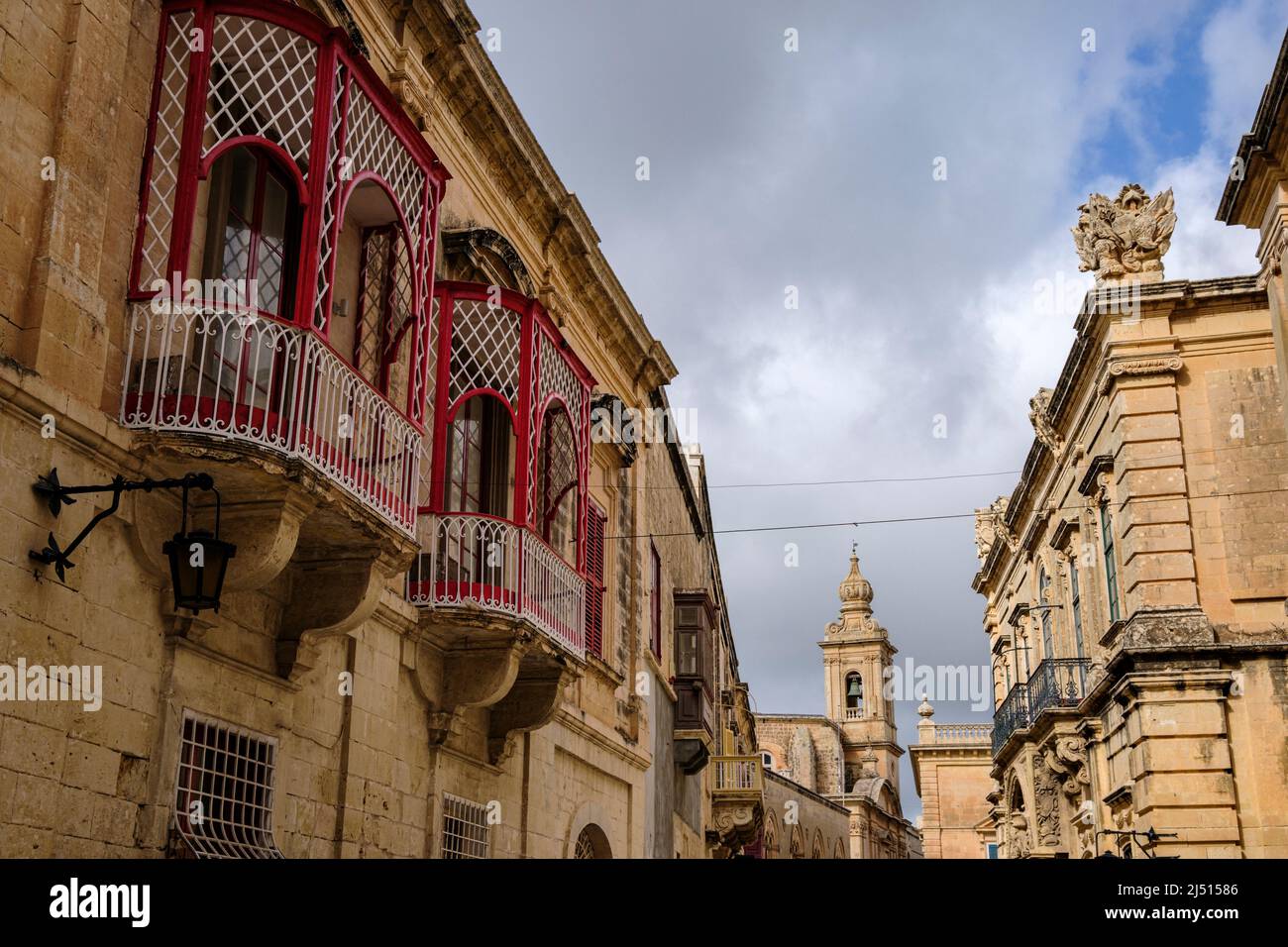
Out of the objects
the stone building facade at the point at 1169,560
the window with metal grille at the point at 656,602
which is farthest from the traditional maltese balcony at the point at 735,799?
the stone building facade at the point at 1169,560

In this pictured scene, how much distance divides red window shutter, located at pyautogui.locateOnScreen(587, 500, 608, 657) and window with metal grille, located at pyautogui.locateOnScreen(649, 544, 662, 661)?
2.86 meters

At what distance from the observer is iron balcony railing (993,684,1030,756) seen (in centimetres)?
2538

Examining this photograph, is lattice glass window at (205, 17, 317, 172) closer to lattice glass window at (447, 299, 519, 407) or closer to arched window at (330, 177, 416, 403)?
arched window at (330, 177, 416, 403)

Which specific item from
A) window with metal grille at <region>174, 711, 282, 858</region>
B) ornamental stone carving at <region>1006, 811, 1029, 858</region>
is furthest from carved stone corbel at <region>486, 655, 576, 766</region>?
ornamental stone carving at <region>1006, 811, 1029, 858</region>

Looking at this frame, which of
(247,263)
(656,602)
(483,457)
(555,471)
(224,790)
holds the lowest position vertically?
(224,790)

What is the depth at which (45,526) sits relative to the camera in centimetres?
597

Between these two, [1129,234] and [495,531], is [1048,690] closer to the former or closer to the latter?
[1129,234]

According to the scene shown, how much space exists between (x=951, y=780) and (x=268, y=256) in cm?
4032

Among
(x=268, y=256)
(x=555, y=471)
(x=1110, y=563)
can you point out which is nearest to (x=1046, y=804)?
(x=1110, y=563)

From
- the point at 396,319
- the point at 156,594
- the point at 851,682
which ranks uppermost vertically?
the point at 851,682

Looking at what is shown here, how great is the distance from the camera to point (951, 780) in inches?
1758
